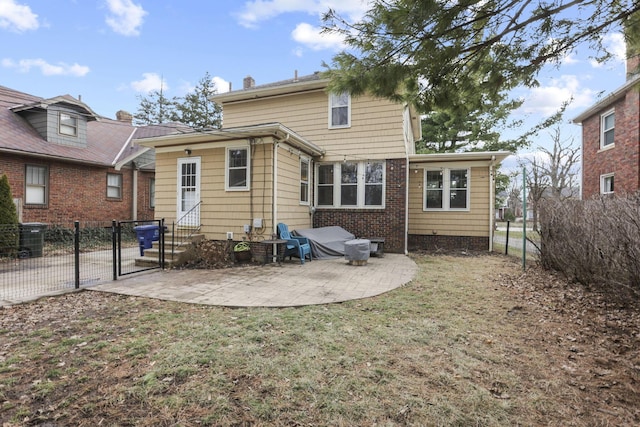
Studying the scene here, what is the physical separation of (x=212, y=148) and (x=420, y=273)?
652cm

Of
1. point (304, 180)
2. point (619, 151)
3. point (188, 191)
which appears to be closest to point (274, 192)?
point (304, 180)

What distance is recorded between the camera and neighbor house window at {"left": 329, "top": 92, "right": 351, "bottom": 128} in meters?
11.1

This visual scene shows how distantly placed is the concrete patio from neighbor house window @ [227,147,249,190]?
2.36 m

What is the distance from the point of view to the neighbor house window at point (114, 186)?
14.4 meters

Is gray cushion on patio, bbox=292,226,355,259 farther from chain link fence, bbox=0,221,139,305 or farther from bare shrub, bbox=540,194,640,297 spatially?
bare shrub, bbox=540,194,640,297

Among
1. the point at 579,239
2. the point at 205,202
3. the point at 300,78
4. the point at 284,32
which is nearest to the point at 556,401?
the point at 579,239

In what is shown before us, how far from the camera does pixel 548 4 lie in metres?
3.35

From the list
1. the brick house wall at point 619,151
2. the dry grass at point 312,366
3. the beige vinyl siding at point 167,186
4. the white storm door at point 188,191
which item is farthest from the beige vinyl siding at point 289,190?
the brick house wall at point 619,151

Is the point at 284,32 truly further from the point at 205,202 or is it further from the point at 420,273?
the point at 420,273

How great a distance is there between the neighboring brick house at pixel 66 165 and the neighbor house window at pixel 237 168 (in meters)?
7.95

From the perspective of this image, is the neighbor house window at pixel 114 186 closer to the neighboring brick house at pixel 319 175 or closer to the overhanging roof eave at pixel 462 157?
the neighboring brick house at pixel 319 175

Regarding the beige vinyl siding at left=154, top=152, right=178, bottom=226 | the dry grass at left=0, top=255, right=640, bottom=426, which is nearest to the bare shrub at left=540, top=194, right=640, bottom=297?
the dry grass at left=0, top=255, right=640, bottom=426

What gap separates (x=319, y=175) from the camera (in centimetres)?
1152

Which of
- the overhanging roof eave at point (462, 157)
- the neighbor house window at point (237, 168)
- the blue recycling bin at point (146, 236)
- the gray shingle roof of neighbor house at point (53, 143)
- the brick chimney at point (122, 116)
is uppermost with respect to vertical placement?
the brick chimney at point (122, 116)
